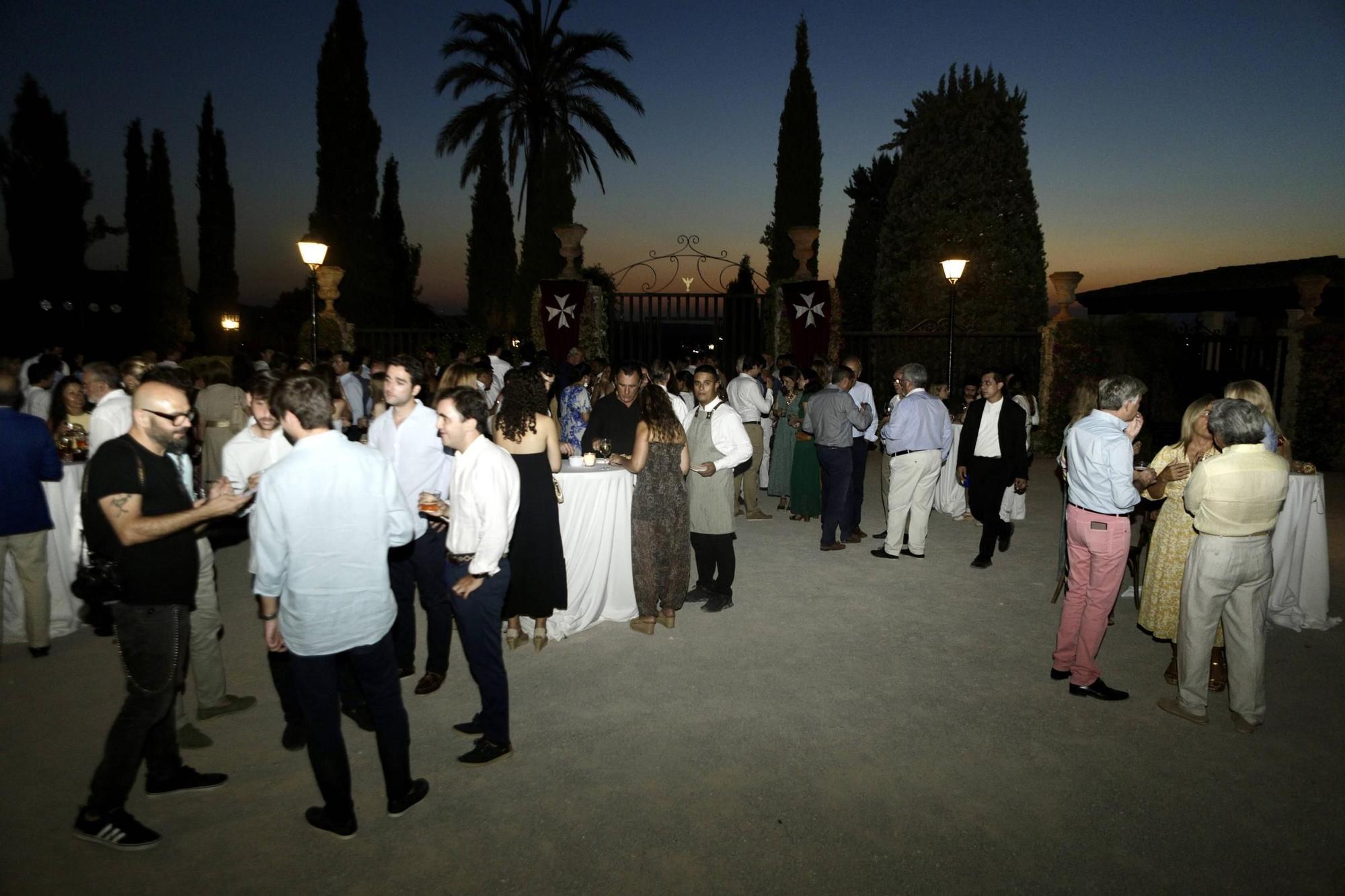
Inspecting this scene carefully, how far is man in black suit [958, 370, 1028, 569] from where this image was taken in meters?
6.96

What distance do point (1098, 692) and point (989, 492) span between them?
9.36 feet

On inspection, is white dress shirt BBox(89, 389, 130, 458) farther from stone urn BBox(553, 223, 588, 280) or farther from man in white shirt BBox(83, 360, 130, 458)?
stone urn BBox(553, 223, 588, 280)

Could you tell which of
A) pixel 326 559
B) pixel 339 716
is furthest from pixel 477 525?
pixel 339 716

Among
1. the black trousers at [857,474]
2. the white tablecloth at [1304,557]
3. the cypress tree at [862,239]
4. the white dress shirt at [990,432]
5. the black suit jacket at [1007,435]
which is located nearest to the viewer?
the white tablecloth at [1304,557]

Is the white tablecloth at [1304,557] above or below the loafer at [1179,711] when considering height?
above

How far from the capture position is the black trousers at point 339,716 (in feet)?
9.53

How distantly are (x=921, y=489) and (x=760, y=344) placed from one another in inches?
354

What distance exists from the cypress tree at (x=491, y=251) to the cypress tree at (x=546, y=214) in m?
2.05

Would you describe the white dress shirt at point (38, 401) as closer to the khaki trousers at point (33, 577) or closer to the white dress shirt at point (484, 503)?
the khaki trousers at point (33, 577)

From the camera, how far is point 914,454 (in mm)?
7121

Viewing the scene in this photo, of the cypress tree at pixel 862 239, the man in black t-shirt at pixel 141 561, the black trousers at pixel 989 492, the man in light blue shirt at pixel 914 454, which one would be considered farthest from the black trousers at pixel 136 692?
the cypress tree at pixel 862 239

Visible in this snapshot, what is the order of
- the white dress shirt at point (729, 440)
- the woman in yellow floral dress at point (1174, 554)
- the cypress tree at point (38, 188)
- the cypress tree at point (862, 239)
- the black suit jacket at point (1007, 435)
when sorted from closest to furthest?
the woman in yellow floral dress at point (1174, 554), the white dress shirt at point (729, 440), the black suit jacket at point (1007, 435), the cypress tree at point (38, 188), the cypress tree at point (862, 239)

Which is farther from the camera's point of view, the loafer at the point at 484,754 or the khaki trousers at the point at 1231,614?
the khaki trousers at the point at 1231,614

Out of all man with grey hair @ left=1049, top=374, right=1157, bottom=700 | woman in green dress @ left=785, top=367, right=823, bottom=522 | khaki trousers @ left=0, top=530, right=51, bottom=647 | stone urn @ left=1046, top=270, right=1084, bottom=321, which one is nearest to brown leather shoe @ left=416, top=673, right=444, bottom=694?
khaki trousers @ left=0, top=530, right=51, bottom=647
